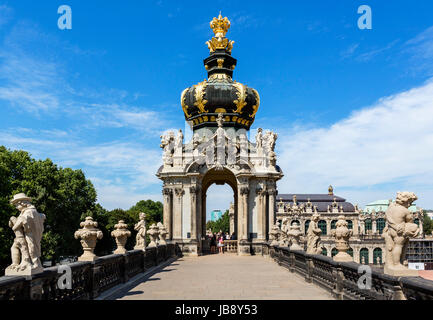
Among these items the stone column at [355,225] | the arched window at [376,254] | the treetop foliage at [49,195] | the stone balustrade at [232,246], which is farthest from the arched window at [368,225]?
the stone balustrade at [232,246]

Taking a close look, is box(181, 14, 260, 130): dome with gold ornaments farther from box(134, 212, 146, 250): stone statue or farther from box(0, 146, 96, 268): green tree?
box(0, 146, 96, 268): green tree

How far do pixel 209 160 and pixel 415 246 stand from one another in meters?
54.1

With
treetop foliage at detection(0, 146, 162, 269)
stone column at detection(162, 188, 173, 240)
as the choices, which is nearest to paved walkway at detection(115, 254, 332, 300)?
stone column at detection(162, 188, 173, 240)

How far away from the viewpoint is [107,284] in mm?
13266

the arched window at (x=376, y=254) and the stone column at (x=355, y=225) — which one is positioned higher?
the stone column at (x=355, y=225)

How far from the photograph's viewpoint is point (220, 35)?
3447 centimetres

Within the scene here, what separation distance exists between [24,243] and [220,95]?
2506 cm

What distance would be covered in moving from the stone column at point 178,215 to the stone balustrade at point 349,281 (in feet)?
33.9

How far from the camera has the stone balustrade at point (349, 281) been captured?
309 inches

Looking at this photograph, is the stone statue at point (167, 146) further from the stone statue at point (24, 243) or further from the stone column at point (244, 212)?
the stone statue at point (24, 243)

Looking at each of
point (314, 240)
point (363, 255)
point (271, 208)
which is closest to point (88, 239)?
point (314, 240)

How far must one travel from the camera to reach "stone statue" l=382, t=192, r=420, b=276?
847cm
